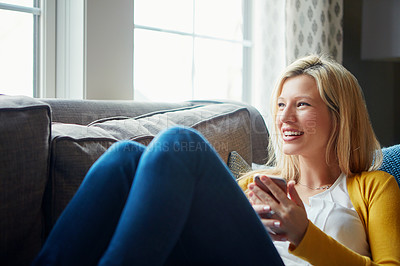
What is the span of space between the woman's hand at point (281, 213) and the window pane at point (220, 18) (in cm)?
176

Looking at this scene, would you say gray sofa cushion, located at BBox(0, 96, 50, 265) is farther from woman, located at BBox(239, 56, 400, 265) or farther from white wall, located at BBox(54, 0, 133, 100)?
white wall, located at BBox(54, 0, 133, 100)

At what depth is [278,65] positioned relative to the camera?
272cm

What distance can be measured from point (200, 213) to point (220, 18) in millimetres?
2060

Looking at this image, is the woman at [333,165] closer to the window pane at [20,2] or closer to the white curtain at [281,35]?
the window pane at [20,2]

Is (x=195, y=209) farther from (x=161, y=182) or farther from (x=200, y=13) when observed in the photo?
(x=200, y=13)

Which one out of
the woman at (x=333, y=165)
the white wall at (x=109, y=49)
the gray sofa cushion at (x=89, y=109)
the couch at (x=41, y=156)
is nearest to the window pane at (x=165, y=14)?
the white wall at (x=109, y=49)

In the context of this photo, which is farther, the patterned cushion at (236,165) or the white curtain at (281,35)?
the white curtain at (281,35)

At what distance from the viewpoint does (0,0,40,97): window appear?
1773 millimetres

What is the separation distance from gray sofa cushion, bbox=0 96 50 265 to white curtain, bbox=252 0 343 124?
1.81 meters

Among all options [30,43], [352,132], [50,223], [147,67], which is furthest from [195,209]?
[147,67]

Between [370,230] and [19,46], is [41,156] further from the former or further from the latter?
[19,46]

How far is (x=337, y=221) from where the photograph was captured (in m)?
1.18

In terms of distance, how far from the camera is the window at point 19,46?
5.82 feet

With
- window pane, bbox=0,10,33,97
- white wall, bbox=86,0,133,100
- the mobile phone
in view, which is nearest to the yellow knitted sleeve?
the mobile phone
